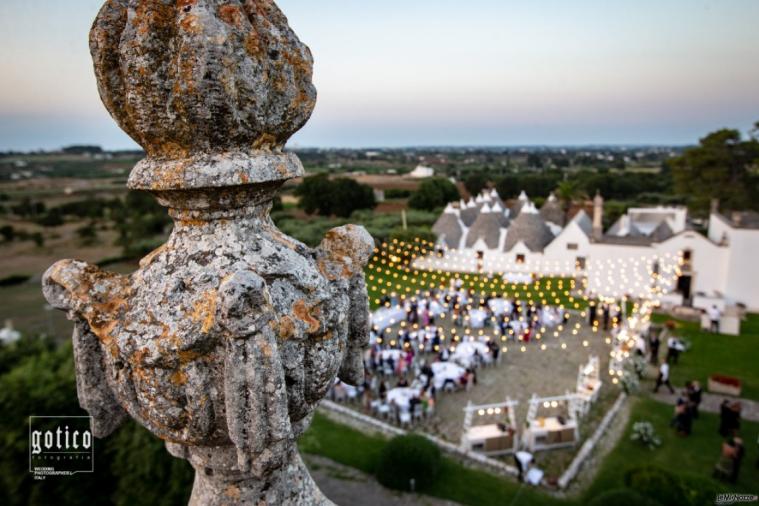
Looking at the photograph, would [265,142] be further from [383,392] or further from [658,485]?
[383,392]

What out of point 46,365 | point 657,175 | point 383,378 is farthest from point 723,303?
point 657,175

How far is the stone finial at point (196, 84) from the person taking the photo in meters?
2.01

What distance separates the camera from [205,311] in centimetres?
199

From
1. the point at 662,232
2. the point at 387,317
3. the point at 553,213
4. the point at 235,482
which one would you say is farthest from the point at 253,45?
the point at 553,213

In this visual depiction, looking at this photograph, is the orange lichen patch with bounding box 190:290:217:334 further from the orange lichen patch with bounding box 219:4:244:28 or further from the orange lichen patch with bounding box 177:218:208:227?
the orange lichen patch with bounding box 219:4:244:28

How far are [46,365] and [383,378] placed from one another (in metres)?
10.6

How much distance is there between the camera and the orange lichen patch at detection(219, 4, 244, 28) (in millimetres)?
2092

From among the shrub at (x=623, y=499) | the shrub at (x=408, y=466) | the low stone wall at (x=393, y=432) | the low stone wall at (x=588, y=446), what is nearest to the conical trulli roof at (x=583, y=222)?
the low stone wall at (x=588, y=446)

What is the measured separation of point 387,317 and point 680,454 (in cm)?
1174

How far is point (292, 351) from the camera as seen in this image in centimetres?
216

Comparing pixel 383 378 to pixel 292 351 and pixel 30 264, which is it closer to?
pixel 292 351

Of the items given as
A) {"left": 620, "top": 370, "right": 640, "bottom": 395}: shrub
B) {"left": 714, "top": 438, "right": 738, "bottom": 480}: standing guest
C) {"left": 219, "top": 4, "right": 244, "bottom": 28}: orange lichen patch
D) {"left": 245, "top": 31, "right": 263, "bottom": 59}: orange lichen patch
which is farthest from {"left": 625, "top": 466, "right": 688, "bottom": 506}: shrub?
{"left": 219, "top": 4, "right": 244, "bottom": 28}: orange lichen patch

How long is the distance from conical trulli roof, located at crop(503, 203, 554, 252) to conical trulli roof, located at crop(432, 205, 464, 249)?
11.6ft

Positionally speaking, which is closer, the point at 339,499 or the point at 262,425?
the point at 262,425
